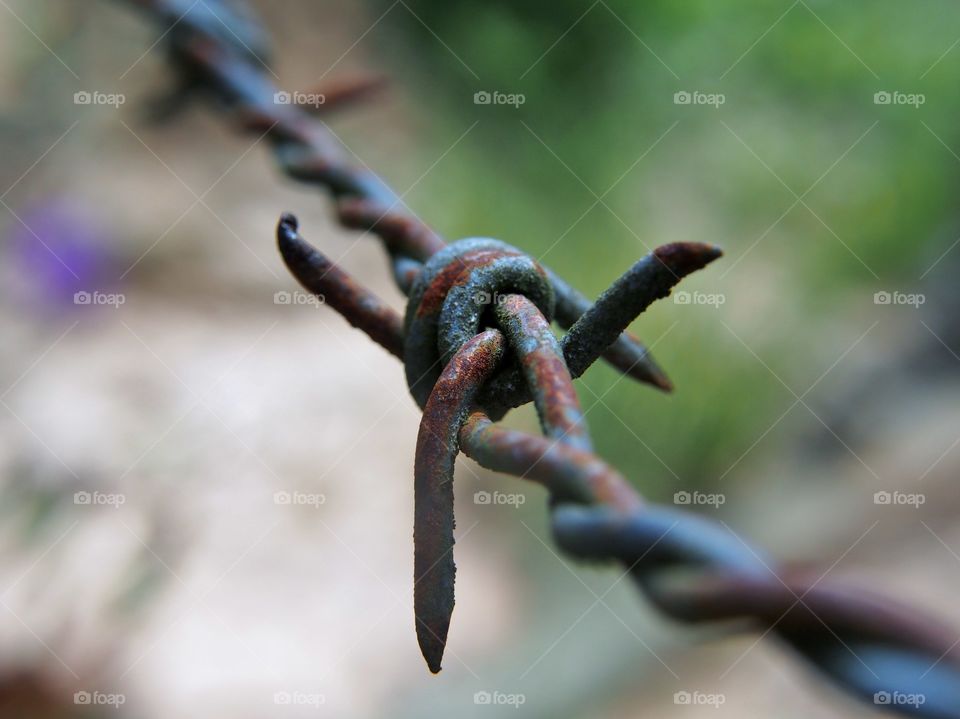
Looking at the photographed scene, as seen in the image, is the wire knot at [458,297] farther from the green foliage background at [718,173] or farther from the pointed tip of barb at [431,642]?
the green foliage background at [718,173]

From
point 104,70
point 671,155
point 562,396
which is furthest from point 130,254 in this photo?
point 562,396

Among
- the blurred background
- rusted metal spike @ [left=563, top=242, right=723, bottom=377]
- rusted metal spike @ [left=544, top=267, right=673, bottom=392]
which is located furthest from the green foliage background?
rusted metal spike @ [left=563, top=242, right=723, bottom=377]

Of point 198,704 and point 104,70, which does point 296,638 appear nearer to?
point 198,704

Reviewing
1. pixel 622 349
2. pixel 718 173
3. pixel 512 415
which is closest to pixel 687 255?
pixel 622 349

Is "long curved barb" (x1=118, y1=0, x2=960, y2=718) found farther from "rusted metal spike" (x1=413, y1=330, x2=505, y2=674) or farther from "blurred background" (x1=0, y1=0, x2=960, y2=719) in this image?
"blurred background" (x1=0, y1=0, x2=960, y2=719)

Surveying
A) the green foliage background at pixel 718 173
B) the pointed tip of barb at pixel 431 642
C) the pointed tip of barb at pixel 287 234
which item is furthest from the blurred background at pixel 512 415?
the pointed tip of barb at pixel 431 642

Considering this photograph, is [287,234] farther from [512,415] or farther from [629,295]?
[512,415]
